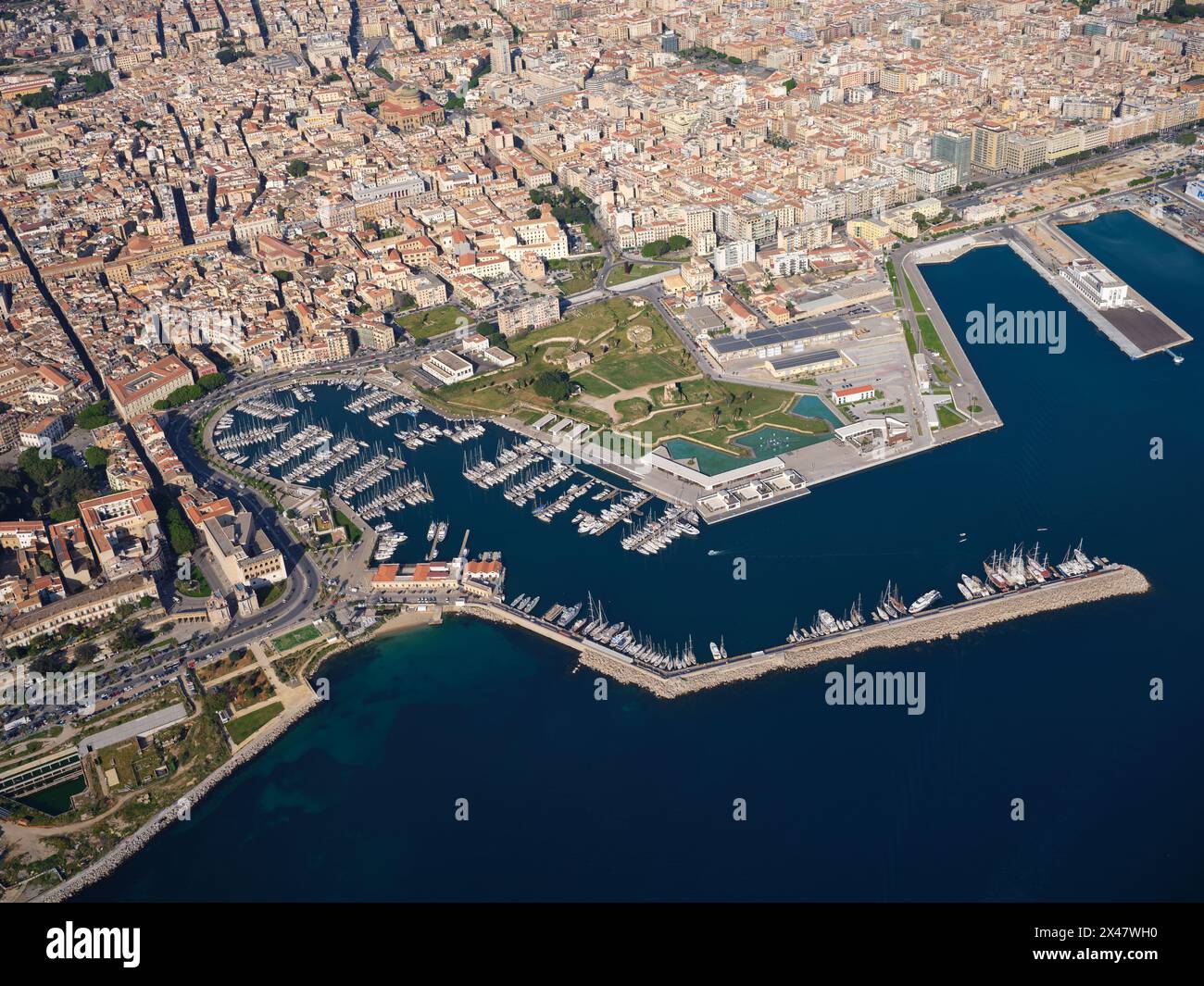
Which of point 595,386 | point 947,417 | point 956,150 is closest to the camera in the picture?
point 947,417

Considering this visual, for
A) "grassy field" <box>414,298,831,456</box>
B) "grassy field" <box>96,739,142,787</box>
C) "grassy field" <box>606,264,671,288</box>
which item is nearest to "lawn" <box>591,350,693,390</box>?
"grassy field" <box>414,298,831,456</box>

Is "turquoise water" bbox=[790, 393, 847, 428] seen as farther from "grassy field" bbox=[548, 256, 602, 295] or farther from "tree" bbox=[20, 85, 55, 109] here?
"tree" bbox=[20, 85, 55, 109]

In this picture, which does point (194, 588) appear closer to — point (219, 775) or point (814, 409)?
point (219, 775)

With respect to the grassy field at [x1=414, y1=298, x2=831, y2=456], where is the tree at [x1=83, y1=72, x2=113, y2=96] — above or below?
above

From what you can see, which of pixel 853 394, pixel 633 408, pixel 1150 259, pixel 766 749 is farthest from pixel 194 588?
pixel 1150 259

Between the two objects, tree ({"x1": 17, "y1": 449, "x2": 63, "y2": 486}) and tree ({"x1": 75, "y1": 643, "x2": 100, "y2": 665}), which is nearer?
tree ({"x1": 75, "y1": 643, "x2": 100, "y2": 665})

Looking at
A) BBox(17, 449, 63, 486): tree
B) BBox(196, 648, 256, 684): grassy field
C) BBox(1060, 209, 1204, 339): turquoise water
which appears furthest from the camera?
BBox(1060, 209, 1204, 339): turquoise water
